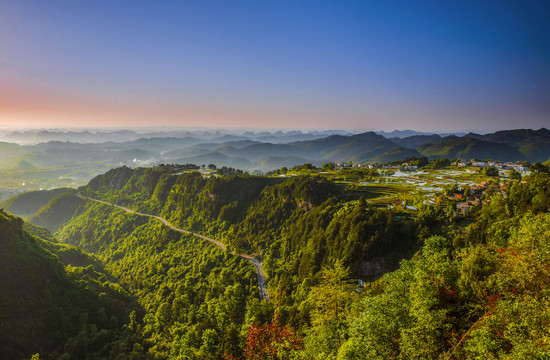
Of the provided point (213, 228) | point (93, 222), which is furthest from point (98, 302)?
point (93, 222)

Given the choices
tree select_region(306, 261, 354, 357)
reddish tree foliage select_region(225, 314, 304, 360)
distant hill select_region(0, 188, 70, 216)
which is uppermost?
reddish tree foliage select_region(225, 314, 304, 360)

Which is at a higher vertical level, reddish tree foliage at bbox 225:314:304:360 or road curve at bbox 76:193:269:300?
reddish tree foliage at bbox 225:314:304:360

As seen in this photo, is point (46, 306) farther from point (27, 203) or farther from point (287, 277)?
point (27, 203)

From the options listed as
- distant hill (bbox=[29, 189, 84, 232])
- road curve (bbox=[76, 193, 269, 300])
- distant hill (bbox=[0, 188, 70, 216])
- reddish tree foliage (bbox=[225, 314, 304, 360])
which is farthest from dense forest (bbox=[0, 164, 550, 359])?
distant hill (bbox=[0, 188, 70, 216])

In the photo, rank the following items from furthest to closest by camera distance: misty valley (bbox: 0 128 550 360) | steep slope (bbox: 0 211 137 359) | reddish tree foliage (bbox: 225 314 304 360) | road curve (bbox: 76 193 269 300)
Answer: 1. road curve (bbox: 76 193 269 300)
2. steep slope (bbox: 0 211 137 359)
3. reddish tree foliage (bbox: 225 314 304 360)
4. misty valley (bbox: 0 128 550 360)

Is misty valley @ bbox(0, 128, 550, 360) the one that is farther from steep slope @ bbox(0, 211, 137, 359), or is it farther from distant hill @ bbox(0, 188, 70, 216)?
distant hill @ bbox(0, 188, 70, 216)

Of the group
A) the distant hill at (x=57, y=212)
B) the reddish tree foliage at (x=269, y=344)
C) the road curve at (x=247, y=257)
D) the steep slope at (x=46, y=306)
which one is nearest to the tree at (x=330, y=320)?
the reddish tree foliage at (x=269, y=344)

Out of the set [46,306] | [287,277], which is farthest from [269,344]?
[46,306]

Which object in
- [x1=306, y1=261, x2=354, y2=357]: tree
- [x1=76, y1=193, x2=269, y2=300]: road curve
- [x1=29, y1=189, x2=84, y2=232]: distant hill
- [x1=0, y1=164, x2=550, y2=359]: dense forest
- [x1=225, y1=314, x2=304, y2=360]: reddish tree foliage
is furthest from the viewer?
[x1=29, y1=189, x2=84, y2=232]: distant hill

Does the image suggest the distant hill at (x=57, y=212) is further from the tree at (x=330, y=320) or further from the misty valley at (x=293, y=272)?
the tree at (x=330, y=320)
